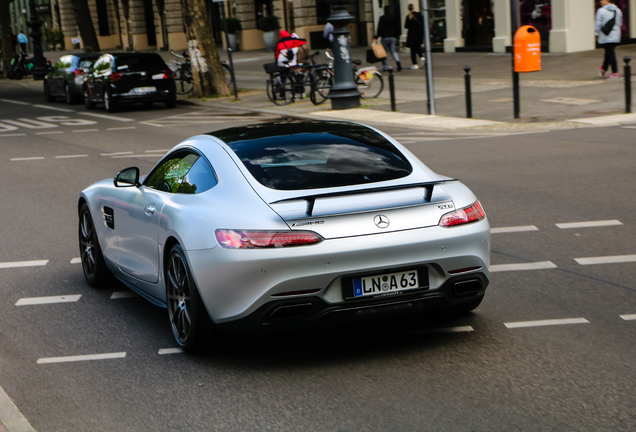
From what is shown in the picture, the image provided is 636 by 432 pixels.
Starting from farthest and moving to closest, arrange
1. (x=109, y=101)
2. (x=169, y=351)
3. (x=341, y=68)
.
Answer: (x=109, y=101)
(x=341, y=68)
(x=169, y=351)

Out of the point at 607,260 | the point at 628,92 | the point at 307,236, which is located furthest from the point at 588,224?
the point at 628,92

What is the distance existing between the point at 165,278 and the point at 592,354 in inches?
100

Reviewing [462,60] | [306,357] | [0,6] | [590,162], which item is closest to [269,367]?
[306,357]

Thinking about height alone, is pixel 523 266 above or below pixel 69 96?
below

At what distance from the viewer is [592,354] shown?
5000mm

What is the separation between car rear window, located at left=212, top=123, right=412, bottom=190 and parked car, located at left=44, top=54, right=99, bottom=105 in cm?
2223

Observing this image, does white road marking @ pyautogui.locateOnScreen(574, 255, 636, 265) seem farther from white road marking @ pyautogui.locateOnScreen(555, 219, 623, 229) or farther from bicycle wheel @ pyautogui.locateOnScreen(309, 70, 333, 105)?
bicycle wheel @ pyautogui.locateOnScreen(309, 70, 333, 105)

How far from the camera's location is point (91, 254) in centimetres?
730

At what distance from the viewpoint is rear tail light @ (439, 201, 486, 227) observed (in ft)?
16.7

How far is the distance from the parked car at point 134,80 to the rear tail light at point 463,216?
19688mm

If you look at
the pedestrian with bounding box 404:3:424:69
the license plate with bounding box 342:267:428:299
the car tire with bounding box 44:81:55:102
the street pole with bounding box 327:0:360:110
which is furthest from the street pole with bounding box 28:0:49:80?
the license plate with bounding box 342:267:428:299

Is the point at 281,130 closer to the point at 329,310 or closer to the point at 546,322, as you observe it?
the point at 329,310

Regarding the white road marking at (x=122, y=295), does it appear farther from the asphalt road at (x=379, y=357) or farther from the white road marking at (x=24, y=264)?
the white road marking at (x=24, y=264)

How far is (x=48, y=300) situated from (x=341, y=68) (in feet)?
49.1
